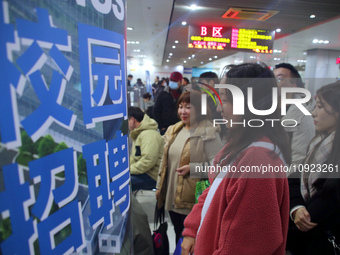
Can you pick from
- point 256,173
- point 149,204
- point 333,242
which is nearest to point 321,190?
point 333,242

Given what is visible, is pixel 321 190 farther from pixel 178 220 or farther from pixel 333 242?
pixel 178 220

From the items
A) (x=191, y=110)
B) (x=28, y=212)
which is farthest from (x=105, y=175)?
(x=191, y=110)

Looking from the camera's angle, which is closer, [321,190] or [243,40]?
[321,190]

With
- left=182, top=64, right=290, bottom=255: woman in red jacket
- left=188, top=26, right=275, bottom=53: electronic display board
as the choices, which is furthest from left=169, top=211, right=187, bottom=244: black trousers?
left=188, top=26, right=275, bottom=53: electronic display board

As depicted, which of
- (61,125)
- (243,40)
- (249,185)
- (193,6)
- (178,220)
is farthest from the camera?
(243,40)

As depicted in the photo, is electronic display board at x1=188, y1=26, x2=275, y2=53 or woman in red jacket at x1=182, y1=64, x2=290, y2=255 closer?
woman in red jacket at x1=182, y1=64, x2=290, y2=255

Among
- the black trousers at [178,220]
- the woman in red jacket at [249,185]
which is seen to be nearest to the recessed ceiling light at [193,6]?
the black trousers at [178,220]

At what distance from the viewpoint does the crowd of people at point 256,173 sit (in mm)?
820

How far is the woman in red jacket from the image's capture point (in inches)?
32.1

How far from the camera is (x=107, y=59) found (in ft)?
2.02

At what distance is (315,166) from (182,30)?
7.31 metres

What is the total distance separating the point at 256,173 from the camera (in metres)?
0.82

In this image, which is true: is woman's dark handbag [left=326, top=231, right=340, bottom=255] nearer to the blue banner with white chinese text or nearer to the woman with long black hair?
the woman with long black hair

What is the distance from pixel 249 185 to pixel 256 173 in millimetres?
51
